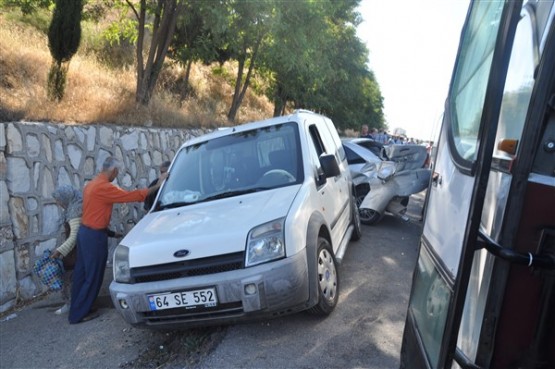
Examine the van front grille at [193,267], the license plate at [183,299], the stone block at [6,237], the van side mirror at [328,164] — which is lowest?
the stone block at [6,237]

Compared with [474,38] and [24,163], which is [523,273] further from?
[24,163]

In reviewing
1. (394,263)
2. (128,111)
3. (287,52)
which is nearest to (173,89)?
(287,52)

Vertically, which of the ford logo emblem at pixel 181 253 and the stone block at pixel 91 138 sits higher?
the stone block at pixel 91 138

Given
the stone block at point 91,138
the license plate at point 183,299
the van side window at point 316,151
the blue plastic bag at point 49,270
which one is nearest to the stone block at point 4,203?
the blue plastic bag at point 49,270

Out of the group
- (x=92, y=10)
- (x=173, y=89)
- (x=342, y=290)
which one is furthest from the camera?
(x=173, y=89)

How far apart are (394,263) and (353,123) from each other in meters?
27.4

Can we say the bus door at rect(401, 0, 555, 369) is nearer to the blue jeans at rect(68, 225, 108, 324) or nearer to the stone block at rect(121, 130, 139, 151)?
the blue jeans at rect(68, 225, 108, 324)

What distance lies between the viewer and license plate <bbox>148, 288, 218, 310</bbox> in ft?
11.5

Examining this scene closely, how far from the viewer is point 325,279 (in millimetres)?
4070

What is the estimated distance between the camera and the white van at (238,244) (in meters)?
3.51

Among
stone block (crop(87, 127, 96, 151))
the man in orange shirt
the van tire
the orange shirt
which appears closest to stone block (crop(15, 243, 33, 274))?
the man in orange shirt

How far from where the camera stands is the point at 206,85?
68.6ft

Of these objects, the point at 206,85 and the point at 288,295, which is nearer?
the point at 288,295

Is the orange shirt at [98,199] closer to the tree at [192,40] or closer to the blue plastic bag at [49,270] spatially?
the blue plastic bag at [49,270]
